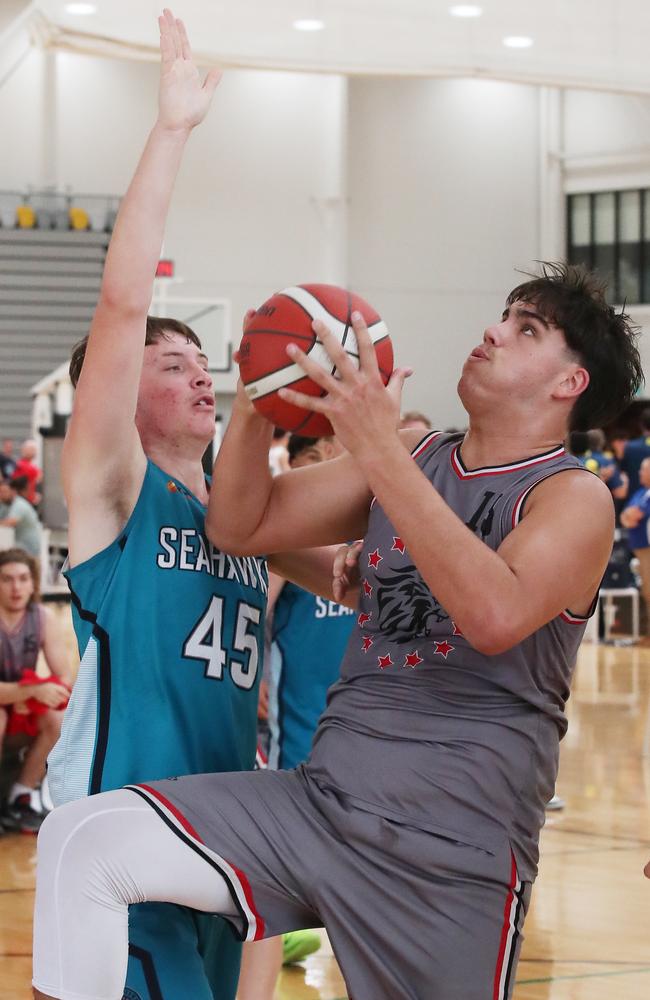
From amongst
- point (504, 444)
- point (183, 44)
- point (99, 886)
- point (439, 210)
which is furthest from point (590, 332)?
point (439, 210)

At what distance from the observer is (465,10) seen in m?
12.0

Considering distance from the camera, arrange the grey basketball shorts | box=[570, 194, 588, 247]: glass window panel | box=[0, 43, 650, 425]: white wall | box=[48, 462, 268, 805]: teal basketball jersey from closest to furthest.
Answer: the grey basketball shorts
box=[48, 462, 268, 805]: teal basketball jersey
box=[0, 43, 650, 425]: white wall
box=[570, 194, 588, 247]: glass window panel

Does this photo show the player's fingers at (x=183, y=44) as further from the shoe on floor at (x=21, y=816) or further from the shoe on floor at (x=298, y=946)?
the shoe on floor at (x=21, y=816)

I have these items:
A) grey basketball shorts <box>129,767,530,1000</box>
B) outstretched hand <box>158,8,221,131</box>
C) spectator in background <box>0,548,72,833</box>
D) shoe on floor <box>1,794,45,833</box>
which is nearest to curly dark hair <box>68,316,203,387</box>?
outstretched hand <box>158,8,221,131</box>

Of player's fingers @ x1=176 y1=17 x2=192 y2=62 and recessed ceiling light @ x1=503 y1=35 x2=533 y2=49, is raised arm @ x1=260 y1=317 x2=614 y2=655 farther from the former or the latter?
recessed ceiling light @ x1=503 y1=35 x2=533 y2=49

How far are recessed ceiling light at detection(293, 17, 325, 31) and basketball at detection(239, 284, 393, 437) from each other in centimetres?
1024

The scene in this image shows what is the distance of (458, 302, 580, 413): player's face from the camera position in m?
2.51

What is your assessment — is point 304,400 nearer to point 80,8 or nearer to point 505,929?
point 505,929

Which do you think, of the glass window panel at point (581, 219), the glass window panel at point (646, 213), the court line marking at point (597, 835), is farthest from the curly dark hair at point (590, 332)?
the glass window panel at point (581, 219)

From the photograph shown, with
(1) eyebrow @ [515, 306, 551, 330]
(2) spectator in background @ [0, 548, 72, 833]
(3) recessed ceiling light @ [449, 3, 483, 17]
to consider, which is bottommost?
(2) spectator in background @ [0, 548, 72, 833]

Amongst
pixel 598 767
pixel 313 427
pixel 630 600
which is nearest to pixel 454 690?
pixel 313 427

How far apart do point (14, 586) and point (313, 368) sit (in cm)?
A: 519

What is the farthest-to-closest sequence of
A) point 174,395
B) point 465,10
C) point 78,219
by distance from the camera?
1. point 78,219
2. point 465,10
3. point 174,395

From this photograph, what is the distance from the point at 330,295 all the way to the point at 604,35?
1080cm
